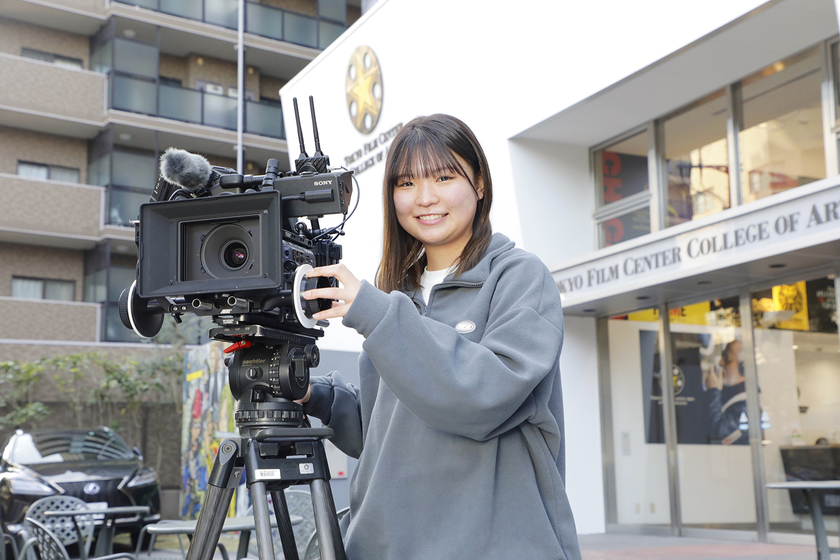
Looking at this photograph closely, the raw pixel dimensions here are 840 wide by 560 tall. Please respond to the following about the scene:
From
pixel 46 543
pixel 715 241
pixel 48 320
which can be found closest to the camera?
pixel 46 543

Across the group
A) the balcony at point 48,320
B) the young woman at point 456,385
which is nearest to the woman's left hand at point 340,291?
the young woman at point 456,385

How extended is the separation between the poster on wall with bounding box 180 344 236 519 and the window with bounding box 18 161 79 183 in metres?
9.49

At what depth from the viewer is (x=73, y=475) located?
7305 mm

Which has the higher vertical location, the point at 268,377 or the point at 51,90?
the point at 51,90

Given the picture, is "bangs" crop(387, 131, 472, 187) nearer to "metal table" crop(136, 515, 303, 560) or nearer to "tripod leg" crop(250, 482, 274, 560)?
"tripod leg" crop(250, 482, 274, 560)

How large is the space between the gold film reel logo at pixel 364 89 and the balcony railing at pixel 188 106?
8951mm

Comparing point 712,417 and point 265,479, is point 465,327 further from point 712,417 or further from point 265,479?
point 712,417

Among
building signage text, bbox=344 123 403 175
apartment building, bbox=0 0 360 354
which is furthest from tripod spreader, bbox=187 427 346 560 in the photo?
apartment building, bbox=0 0 360 354

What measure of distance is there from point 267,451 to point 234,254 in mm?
375

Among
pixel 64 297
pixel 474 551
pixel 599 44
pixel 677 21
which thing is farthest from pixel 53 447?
pixel 64 297

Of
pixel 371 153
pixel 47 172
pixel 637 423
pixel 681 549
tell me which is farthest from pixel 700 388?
pixel 47 172

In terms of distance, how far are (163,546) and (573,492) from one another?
458 cm

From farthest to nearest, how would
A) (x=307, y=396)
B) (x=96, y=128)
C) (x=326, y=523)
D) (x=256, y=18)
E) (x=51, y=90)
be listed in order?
(x=256, y=18) → (x=96, y=128) → (x=51, y=90) → (x=307, y=396) → (x=326, y=523)

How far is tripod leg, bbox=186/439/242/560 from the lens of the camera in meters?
1.39
